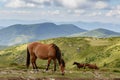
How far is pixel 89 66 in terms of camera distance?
208ft

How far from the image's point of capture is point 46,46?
114ft

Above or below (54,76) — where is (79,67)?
below

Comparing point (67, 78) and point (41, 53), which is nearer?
point (67, 78)

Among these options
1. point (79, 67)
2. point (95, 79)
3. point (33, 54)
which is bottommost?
point (79, 67)

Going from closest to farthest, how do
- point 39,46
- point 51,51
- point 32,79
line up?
point 32,79 < point 51,51 < point 39,46

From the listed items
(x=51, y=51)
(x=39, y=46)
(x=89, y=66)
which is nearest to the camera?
(x=51, y=51)

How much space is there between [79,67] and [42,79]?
35.2m

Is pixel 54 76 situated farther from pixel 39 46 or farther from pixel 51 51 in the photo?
pixel 39 46

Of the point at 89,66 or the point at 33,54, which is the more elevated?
the point at 33,54

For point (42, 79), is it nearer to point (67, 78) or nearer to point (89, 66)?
point (67, 78)

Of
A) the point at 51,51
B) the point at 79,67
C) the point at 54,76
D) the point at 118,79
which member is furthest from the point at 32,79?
the point at 79,67

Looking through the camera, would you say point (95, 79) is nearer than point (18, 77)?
No

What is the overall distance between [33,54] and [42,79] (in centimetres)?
822

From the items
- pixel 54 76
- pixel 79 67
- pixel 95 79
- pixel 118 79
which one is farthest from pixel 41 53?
pixel 79 67
